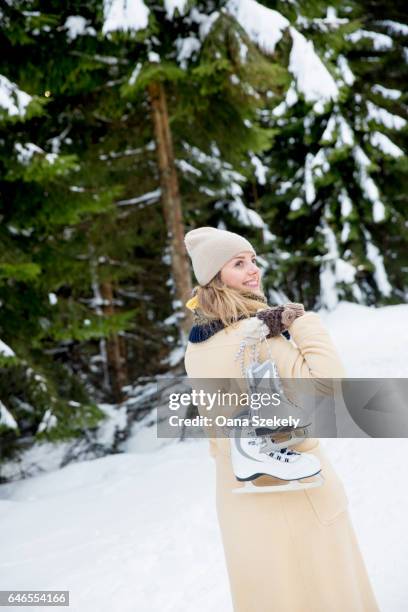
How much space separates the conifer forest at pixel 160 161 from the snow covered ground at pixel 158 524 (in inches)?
38.1

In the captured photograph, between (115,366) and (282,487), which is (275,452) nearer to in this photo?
(282,487)

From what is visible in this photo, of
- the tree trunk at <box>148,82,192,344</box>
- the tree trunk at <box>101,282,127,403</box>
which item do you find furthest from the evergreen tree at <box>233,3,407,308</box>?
the tree trunk at <box>101,282,127,403</box>

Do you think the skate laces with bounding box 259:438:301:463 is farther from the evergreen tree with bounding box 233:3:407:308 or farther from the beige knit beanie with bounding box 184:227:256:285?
the evergreen tree with bounding box 233:3:407:308

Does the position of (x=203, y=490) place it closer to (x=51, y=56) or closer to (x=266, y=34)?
(x=266, y=34)

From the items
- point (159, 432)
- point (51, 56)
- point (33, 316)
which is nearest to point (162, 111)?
point (51, 56)

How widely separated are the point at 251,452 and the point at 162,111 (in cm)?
767

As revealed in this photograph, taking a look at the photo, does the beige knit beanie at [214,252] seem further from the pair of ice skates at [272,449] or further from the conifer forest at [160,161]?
the conifer forest at [160,161]

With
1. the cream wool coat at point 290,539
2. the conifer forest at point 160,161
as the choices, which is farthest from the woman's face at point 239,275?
the conifer forest at point 160,161

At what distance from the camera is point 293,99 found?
7.34 metres

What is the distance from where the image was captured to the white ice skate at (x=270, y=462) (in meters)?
2.01

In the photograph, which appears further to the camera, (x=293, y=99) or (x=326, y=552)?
(x=293, y=99)

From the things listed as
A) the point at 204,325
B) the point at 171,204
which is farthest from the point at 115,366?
the point at 204,325

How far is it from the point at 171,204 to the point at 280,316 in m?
6.87

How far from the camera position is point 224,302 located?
7.28 feet
